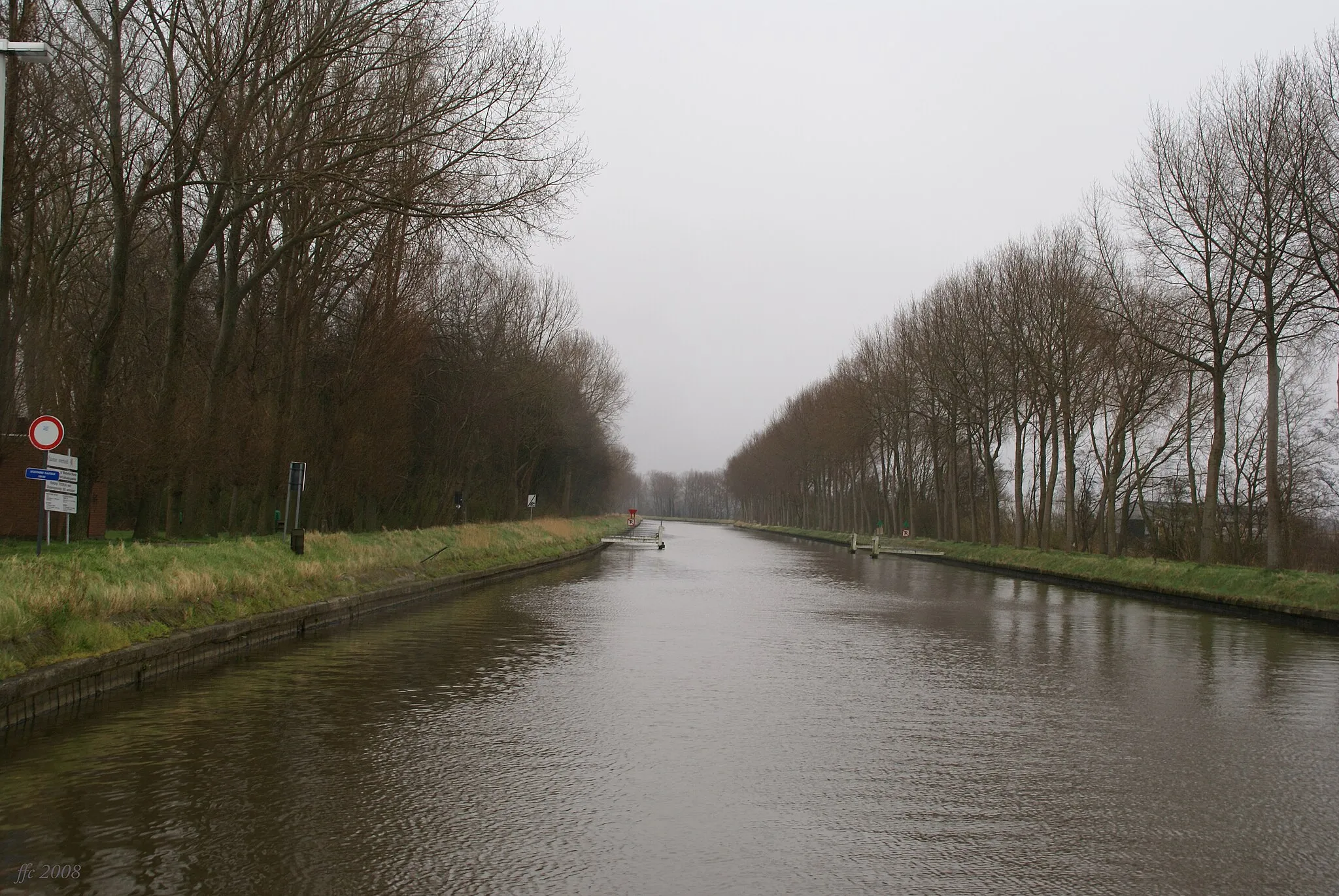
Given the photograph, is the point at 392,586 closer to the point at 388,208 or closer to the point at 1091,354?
the point at 388,208

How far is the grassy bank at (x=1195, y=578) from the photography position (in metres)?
20.8

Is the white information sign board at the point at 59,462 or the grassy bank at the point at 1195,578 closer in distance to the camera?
the white information sign board at the point at 59,462

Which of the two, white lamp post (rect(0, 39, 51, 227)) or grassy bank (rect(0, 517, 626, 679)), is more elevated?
white lamp post (rect(0, 39, 51, 227))

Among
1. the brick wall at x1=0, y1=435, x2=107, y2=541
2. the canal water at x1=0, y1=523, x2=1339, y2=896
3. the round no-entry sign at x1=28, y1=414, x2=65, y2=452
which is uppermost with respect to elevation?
the round no-entry sign at x1=28, y1=414, x2=65, y2=452

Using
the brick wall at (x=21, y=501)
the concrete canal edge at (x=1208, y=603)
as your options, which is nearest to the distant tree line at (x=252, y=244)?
the brick wall at (x=21, y=501)

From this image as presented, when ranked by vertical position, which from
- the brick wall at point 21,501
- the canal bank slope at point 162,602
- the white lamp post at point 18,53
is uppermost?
the white lamp post at point 18,53

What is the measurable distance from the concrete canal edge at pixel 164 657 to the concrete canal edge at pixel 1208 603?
17.1 meters

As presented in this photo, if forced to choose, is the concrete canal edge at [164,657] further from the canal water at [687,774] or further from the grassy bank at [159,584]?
the canal water at [687,774]

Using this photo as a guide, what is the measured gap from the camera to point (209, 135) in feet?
66.3

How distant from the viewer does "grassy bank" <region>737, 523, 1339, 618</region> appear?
68.4 ft

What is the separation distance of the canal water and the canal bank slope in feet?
1.56

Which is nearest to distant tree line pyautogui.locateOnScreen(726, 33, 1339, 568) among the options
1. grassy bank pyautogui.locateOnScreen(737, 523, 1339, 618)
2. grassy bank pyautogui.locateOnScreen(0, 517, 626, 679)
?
grassy bank pyautogui.locateOnScreen(737, 523, 1339, 618)

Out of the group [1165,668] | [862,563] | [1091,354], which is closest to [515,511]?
[862,563]

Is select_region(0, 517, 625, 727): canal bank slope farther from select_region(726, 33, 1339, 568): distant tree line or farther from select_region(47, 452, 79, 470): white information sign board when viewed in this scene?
select_region(726, 33, 1339, 568): distant tree line
